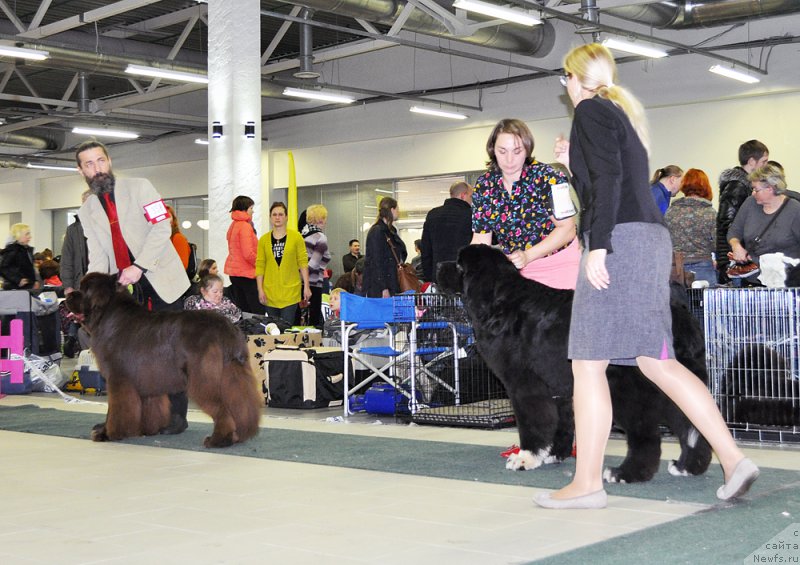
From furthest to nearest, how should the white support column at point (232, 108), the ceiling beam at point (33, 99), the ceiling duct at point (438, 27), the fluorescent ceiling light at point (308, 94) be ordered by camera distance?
the ceiling beam at point (33, 99), the fluorescent ceiling light at point (308, 94), the ceiling duct at point (438, 27), the white support column at point (232, 108)

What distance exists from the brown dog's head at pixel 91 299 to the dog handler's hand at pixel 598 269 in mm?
3011

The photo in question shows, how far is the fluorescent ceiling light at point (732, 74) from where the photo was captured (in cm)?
1309

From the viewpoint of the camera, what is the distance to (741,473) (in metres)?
3.19

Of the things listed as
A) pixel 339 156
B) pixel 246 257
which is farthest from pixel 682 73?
pixel 246 257

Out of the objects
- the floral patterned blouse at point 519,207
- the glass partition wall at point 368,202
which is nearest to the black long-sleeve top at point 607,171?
the floral patterned blouse at point 519,207

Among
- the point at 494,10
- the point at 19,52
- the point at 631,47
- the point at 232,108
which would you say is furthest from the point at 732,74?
the point at 19,52

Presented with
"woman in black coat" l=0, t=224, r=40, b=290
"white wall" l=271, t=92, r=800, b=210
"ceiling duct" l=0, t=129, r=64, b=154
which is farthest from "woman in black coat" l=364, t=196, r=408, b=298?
"ceiling duct" l=0, t=129, r=64, b=154

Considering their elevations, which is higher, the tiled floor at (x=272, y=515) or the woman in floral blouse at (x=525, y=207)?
the woman in floral blouse at (x=525, y=207)

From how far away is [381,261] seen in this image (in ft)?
25.2

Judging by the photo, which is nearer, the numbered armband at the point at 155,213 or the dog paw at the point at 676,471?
the dog paw at the point at 676,471

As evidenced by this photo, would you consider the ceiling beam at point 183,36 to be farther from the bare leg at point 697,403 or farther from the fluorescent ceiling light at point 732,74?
the bare leg at point 697,403

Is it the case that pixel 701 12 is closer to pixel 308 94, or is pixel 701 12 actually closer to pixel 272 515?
pixel 308 94

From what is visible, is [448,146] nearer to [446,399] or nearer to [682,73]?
[682,73]

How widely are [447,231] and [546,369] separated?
8.11 feet
